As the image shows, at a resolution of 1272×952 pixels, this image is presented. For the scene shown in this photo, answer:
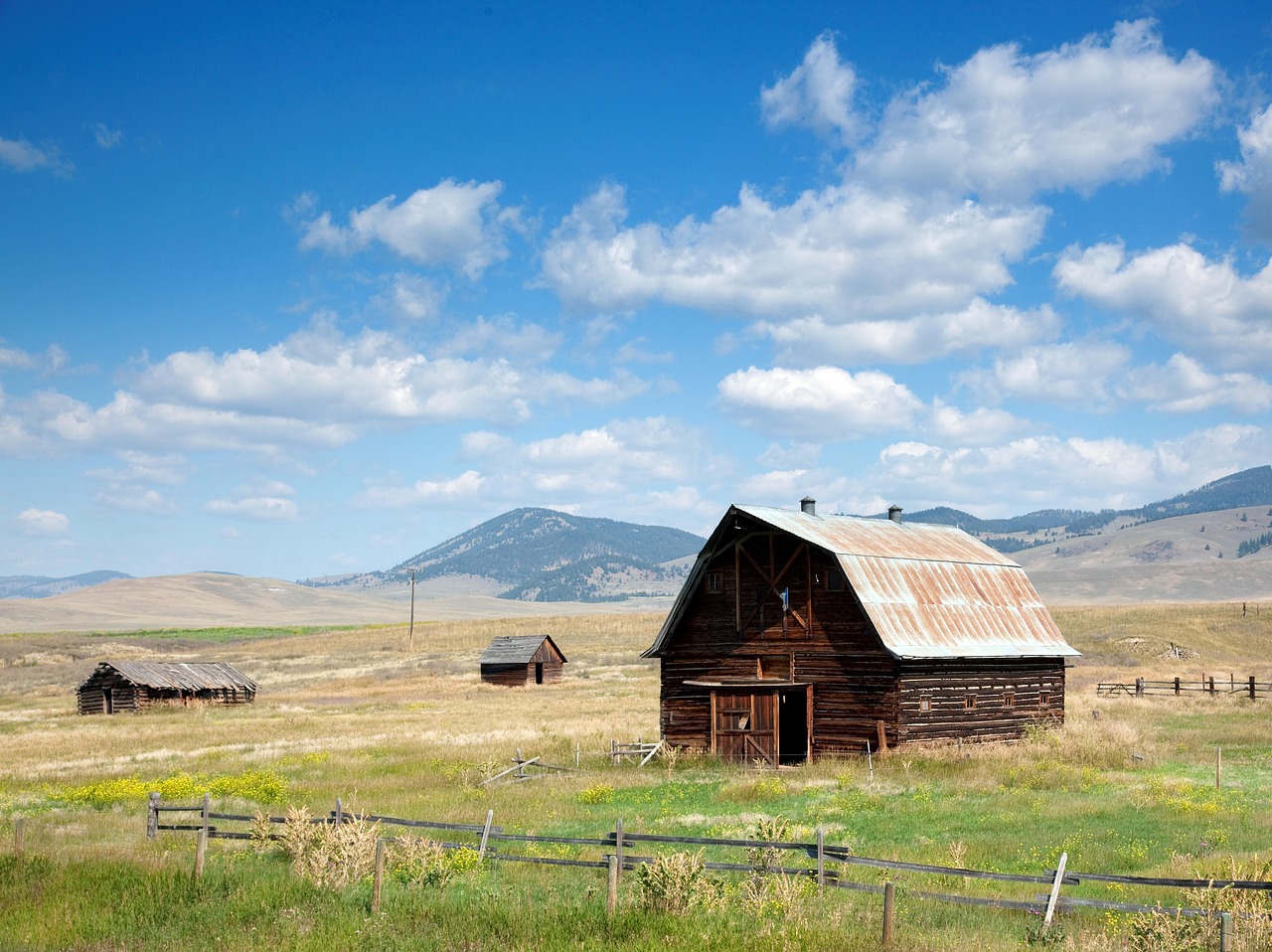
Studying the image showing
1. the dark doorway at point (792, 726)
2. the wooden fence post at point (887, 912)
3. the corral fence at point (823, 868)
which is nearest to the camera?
the wooden fence post at point (887, 912)

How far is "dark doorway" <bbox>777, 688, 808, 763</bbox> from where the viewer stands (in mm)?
35719

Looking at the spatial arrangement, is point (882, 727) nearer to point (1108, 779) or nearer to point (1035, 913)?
point (1108, 779)

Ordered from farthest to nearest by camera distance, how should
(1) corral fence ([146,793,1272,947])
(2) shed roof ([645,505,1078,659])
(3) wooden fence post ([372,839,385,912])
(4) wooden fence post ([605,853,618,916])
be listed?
(2) shed roof ([645,505,1078,659]) → (3) wooden fence post ([372,839,385,912]) → (4) wooden fence post ([605,853,618,916]) → (1) corral fence ([146,793,1272,947])

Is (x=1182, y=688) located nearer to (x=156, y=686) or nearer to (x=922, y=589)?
(x=922, y=589)

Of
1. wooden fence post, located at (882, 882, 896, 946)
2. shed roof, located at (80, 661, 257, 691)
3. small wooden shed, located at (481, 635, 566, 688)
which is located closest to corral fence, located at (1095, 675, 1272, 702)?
small wooden shed, located at (481, 635, 566, 688)

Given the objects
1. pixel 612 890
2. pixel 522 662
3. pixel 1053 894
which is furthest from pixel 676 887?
pixel 522 662

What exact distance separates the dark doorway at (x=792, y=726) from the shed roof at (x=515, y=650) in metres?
39.2

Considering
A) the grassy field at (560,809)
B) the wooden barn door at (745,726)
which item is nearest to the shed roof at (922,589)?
the wooden barn door at (745,726)

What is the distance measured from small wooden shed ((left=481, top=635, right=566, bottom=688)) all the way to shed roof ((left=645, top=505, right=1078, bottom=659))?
128 ft

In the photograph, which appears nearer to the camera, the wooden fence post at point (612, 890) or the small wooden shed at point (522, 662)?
the wooden fence post at point (612, 890)

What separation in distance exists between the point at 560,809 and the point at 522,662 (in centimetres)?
5015

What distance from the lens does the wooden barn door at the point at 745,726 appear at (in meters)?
32.8

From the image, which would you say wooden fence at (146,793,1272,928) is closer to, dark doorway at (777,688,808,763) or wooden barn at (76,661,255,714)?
dark doorway at (777,688,808,763)

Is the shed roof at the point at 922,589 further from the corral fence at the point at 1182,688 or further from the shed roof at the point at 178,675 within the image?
the shed roof at the point at 178,675
